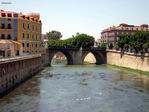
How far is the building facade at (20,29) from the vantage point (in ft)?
292

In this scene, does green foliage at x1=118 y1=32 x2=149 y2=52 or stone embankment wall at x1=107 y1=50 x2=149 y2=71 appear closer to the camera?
stone embankment wall at x1=107 y1=50 x2=149 y2=71

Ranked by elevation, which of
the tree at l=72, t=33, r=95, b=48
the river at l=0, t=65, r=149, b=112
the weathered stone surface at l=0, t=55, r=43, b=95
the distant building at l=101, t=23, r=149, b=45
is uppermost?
the distant building at l=101, t=23, r=149, b=45

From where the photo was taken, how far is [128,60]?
331ft

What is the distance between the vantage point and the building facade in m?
89.1

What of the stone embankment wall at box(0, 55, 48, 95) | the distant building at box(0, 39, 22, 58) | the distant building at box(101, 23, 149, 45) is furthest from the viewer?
the distant building at box(101, 23, 149, 45)

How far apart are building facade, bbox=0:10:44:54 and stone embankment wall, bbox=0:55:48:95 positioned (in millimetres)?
14586

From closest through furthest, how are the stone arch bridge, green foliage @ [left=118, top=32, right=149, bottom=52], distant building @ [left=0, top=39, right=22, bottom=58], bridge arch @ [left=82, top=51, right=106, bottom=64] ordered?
distant building @ [left=0, top=39, right=22, bottom=58]
green foliage @ [left=118, top=32, right=149, bottom=52]
the stone arch bridge
bridge arch @ [left=82, top=51, right=106, bottom=64]

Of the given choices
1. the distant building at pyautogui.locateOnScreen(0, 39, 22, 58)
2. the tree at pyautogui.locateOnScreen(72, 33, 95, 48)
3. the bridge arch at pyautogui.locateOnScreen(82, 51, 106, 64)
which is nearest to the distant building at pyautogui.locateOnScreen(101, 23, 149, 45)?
the tree at pyautogui.locateOnScreen(72, 33, 95, 48)

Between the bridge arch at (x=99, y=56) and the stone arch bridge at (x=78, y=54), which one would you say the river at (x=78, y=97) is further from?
the bridge arch at (x=99, y=56)

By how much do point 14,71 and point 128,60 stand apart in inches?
2030

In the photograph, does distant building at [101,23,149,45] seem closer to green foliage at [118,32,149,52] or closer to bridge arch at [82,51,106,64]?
bridge arch at [82,51,106,64]

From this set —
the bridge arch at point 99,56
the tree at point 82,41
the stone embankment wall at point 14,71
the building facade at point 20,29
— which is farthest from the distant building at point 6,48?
the tree at point 82,41

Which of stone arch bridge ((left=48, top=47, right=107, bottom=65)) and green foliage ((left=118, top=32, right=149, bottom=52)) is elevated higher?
green foliage ((left=118, top=32, right=149, bottom=52))

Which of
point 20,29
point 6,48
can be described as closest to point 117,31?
point 20,29
